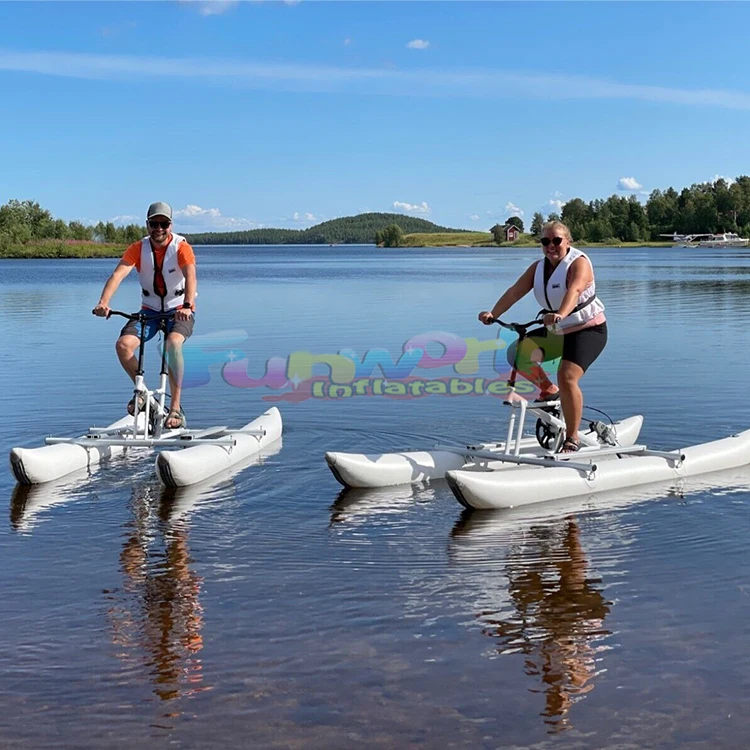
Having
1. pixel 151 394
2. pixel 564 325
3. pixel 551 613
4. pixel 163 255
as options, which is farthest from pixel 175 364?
pixel 551 613

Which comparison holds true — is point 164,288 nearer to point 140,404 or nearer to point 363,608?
point 140,404

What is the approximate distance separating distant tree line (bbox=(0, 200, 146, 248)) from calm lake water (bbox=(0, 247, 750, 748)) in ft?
449

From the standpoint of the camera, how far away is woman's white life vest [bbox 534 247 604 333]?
9875 millimetres

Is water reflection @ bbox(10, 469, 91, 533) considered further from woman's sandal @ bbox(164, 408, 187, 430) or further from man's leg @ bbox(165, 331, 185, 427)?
man's leg @ bbox(165, 331, 185, 427)

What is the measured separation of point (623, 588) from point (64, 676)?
3590 millimetres

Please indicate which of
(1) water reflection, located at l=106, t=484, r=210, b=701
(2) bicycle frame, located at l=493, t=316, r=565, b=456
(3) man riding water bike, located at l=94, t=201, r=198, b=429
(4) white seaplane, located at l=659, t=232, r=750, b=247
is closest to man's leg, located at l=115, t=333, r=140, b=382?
(3) man riding water bike, located at l=94, t=201, r=198, b=429

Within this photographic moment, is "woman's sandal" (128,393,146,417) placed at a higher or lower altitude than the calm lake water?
higher

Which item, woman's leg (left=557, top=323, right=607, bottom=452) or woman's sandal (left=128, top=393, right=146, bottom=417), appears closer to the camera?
woman's leg (left=557, top=323, right=607, bottom=452)

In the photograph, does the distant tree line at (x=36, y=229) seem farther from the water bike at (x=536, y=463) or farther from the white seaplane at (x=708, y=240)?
the water bike at (x=536, y=463)

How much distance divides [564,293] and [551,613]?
392 centimetres

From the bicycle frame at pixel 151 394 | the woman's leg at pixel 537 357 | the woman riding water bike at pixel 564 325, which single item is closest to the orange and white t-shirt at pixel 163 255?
the bicycle frame at pixel 151 394

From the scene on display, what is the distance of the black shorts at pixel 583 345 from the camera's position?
9.91 metres

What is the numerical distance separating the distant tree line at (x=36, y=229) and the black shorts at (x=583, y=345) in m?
138

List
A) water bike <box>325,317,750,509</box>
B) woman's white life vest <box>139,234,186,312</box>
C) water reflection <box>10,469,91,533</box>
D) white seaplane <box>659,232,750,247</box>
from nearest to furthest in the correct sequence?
water reflection <box>10,469,91,533</box> < water bike <box>325,317,750,509</box> < woman's white life vest <box>139,234,186,312</box> < white seaplane <box>659,232,750,247</box>
